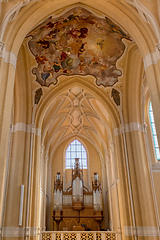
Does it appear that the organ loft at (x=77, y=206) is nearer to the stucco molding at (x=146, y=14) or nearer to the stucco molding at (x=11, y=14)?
the stucco molding at (x=146, y=14)

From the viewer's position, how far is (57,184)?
764 inches

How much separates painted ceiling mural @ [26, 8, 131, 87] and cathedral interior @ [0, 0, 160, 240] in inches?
1.9

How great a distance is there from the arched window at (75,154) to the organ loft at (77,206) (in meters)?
1.87

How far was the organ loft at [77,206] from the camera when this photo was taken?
1828cm

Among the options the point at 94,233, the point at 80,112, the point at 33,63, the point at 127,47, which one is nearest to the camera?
the point at 127,47

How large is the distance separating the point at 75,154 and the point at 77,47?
12211 millimetres

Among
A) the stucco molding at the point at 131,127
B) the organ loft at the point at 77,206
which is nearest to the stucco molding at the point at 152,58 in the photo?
the stucco molding at the point at 131,127

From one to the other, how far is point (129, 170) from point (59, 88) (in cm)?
598

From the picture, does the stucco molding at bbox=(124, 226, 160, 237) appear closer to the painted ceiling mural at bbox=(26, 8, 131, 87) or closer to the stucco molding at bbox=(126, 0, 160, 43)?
the painted ceiling mural at bbox=(26, 8, 131, 87)

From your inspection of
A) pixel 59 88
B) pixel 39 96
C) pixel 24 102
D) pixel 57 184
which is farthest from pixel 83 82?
pixel 57 184

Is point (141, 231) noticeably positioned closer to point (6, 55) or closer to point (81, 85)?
point (81, 85)

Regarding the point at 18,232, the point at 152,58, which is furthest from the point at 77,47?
the point at 18,232

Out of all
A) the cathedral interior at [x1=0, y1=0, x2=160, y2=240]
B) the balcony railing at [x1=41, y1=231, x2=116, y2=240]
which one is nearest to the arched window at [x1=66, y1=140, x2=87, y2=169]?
the cathedral interior at [x1=0, y1=0, x2=160, y2=240]

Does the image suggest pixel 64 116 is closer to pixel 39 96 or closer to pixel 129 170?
pixel 39 96
